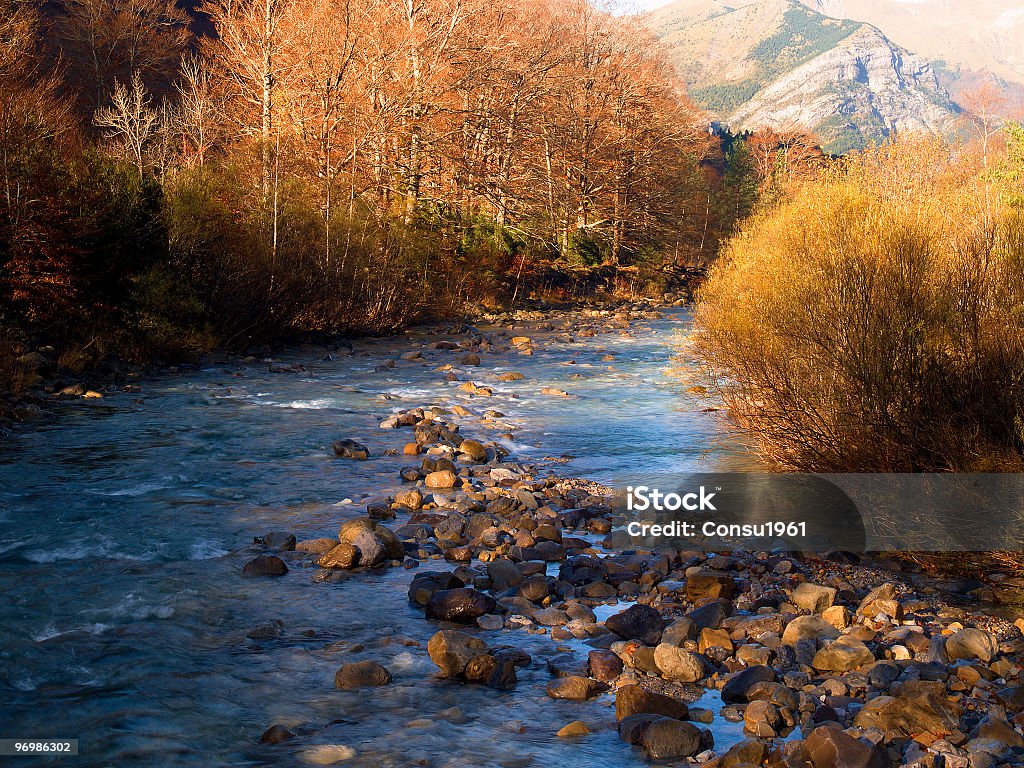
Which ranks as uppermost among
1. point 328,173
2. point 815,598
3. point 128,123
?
point 128,123

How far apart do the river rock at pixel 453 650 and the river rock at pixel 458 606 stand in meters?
0.55

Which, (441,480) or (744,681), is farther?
(441,480)

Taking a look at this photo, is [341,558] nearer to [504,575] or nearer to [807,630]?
[504,575]

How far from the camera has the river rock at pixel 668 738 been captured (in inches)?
182

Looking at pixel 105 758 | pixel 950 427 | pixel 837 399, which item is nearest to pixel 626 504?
pixel 837 399

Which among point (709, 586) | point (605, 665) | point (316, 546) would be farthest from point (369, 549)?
point (709, 586)

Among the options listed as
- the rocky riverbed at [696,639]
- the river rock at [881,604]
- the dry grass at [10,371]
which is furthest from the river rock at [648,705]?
the dry grass at [10,371]

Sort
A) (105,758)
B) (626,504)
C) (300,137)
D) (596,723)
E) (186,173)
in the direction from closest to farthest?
1. (105,758)
2. (596,723)
3. (626,504)
4. (186,173)
5. (300,137)

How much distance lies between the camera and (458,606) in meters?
6.40

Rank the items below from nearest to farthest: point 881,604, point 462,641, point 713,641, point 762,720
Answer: point 762,720
point 462,641
point 713,641
point 881,604

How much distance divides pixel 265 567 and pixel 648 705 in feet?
11.6

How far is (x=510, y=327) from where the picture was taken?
88.3 ft

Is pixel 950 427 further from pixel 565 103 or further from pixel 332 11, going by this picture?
pixel 565 103

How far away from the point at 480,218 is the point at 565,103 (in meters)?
8.36
